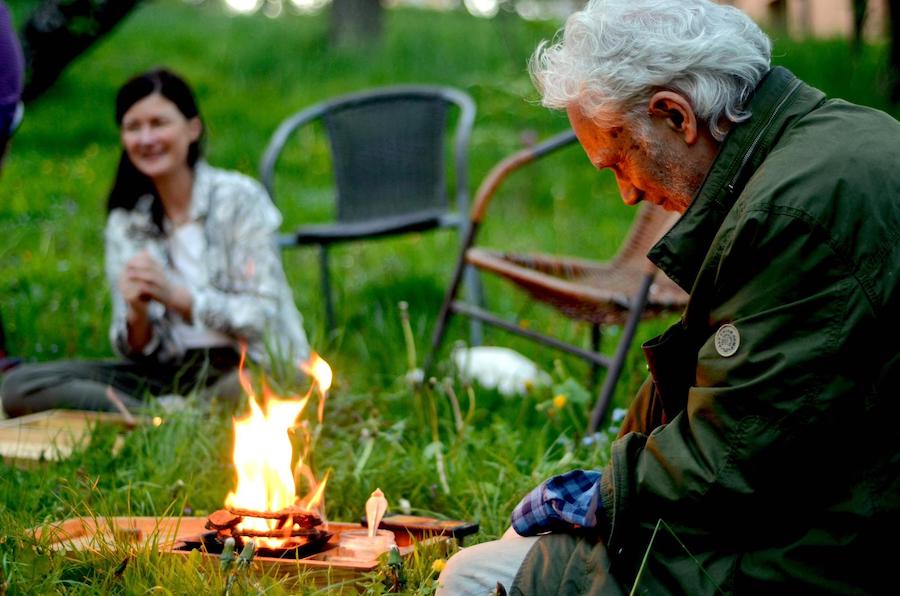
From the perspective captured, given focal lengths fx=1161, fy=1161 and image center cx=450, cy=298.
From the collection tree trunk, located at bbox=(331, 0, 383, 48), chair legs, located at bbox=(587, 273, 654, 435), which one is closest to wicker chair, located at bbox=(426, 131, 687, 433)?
chair legs, located at bbox=(587, 273, 654, 435)

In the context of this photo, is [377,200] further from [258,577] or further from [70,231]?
[258,577]

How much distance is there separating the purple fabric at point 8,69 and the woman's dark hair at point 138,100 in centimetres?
46

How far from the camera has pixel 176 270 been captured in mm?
4336

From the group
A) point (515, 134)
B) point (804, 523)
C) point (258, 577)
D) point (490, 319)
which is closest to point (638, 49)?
point (804, 523)

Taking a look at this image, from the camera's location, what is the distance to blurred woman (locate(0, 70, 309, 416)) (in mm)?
4137

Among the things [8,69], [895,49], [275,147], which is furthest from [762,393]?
[895,49]

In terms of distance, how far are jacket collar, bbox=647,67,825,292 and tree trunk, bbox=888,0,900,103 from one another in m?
6.66

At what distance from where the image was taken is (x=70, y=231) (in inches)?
268

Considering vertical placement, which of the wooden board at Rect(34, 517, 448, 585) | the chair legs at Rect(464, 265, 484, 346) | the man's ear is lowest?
the chair legs at Rect(464, 265, 484, 346)

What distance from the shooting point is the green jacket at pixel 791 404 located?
172 centimetres

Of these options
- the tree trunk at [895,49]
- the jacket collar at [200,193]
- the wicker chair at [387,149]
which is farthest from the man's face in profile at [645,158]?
the tree trunk at [895,49]

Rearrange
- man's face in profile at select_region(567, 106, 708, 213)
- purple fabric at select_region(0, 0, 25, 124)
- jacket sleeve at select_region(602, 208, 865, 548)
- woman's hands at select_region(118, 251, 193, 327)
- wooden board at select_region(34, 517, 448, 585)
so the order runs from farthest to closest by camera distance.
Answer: purple fabric at select_region(0, 0, 25, 124), woman's hands at select_region(118, 251, 193, 327), wooden board at select_region(34, 517, 448, 585), man's face in profile at select_region(567, 106, 708, 213), jacket sleeve at select_region(602, 208, 865, 548)

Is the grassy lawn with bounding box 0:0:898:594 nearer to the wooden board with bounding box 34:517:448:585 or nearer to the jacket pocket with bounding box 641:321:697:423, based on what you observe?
the wooden board with bounding box 34:517:448:585

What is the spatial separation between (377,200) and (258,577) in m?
3.36
